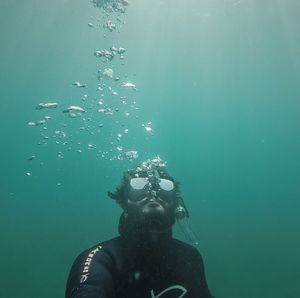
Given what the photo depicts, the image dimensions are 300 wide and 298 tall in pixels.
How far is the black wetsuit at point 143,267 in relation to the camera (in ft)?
10.5

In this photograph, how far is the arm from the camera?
2.78 metres

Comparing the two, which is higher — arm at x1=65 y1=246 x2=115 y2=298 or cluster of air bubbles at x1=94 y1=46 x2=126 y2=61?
cluster of air bubbles at x1=94 y1=46 x2=126 y2=61

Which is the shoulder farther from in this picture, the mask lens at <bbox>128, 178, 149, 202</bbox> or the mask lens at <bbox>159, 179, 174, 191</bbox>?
the mask lens at <bbox>159, 179, 174, 191</bbox>

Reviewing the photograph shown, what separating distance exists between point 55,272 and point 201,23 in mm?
19688

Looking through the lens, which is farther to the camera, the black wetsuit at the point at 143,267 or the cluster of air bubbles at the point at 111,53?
the cluster of air bubbles at the point at 111,53

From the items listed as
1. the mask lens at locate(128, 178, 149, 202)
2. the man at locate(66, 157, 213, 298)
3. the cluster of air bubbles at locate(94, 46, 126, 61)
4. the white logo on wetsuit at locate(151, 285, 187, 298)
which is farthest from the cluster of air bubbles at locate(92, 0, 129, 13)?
the white logo on wetsuit at locate(151, 285, 187, 298)

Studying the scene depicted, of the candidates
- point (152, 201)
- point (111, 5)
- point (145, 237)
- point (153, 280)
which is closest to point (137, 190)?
point (152, 201)

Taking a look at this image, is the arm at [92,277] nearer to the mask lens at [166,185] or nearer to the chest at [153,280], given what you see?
the chest at [153,280]

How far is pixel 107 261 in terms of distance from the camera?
10.9ft

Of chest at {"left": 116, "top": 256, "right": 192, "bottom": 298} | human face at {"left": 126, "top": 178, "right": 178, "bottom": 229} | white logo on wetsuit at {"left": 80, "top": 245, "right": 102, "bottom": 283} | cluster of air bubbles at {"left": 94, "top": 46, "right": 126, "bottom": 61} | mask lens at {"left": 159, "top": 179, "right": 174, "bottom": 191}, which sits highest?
cluster of air bubbles at {"left": 94, "top": 46, "right": 126, "bottom": 61}

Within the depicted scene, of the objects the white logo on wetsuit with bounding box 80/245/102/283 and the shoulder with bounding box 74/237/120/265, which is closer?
the white logo on wetsuit with bounding box 80/245/102/283

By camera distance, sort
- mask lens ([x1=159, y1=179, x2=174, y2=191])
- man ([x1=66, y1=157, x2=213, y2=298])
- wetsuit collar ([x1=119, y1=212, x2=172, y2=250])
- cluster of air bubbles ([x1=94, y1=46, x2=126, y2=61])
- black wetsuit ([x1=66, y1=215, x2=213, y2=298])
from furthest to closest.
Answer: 1. cluster of air bubbles ([x1=94, y1=46, x2=126, y2=61])
2. mask lens ([x1=159, y1=179, x2=174, y2=191])
3. wetsuit collar ([x1=119, y1=212, x2=172, y2=250])
4. black wetsuit ([x1=66, y1=215, x2=213, y2=298])
5. man ([x1=66, y1=157, x2=213, y2=298])

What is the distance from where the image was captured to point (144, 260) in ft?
11.3

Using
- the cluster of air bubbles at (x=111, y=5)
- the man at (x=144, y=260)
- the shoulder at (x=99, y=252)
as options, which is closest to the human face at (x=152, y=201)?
the man at (x=144, y=260)
